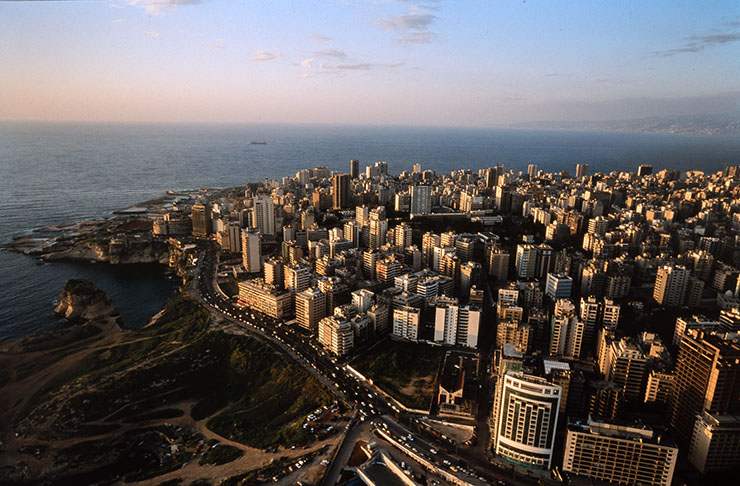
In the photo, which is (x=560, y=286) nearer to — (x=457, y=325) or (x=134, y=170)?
(x=457, y=325)

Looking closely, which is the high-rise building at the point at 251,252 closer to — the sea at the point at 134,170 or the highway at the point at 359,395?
the highway at the point at 359,395

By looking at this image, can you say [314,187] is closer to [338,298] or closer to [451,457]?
[338,298]

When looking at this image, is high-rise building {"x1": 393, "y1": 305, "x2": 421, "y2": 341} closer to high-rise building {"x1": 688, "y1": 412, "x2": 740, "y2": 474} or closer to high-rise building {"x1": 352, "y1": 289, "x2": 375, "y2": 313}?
high-rise building {"x1": 352, "y1": 289, "x2": 375, "y2": 313}

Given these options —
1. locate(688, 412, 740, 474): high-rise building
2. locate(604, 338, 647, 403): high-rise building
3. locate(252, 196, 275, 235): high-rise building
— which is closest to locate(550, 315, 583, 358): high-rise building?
locate(604, 338, 647, 403): high-rise building

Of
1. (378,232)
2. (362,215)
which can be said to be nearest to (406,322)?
(378,232)

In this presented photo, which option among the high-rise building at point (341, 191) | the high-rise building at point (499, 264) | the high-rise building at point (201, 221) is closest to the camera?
the high-rise building at point (499, 264)

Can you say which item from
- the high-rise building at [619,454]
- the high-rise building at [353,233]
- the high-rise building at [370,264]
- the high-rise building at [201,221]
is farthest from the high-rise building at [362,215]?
the high-rise building at [619,454]
